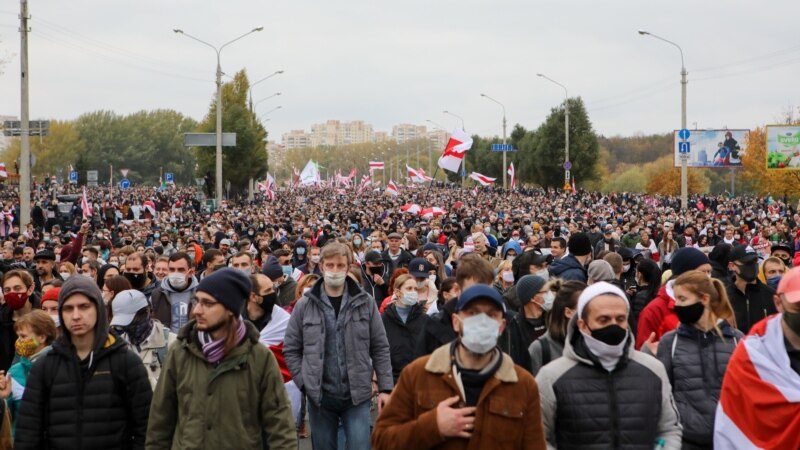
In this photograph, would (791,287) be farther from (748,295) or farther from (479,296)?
(748,295)

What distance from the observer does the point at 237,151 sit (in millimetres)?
72125

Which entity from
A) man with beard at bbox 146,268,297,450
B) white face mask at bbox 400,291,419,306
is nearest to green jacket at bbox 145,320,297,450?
man with beard at bbox 146,268,297,450

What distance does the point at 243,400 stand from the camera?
4660 mm

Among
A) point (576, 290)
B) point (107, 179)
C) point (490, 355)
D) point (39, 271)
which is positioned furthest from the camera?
point (107, 179)

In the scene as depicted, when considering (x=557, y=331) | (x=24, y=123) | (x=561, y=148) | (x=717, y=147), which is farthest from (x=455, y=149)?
(x=561, y=148)

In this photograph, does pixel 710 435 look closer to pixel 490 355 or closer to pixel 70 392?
pixel 490 355

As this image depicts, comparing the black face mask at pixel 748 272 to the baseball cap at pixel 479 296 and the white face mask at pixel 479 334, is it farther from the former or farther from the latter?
the white face mask at pixel 479 334

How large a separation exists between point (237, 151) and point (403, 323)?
6542 centimetres

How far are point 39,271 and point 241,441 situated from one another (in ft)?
24.6

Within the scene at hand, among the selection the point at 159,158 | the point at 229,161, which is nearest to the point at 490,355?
the point at 229,161

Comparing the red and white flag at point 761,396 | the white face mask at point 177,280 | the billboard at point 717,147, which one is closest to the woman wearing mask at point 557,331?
the red and white flag at point 761,396

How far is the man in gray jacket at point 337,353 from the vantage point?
644cm

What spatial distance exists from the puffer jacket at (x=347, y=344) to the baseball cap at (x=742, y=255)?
3439 mm

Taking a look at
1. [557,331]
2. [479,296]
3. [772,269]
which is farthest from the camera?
[772,269]
